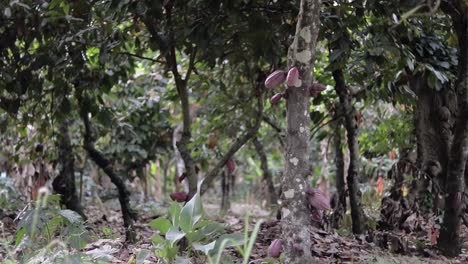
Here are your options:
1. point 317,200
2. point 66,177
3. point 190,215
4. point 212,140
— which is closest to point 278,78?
point 317,200

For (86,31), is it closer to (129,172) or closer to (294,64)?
(294,64)

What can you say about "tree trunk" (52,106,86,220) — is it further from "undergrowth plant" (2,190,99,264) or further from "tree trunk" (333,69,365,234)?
"tree trunk" (333,69,365,234)

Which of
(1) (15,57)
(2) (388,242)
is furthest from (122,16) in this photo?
(2) (388,242)

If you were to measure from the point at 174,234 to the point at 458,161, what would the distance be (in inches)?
79.3

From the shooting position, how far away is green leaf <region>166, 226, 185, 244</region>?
2.57 m

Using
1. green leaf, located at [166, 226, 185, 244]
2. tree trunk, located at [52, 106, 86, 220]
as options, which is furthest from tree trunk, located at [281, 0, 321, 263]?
tree trunk, located at [52, 106, 86, 220]

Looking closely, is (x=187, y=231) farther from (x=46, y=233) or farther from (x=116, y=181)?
(x=116, y=181)

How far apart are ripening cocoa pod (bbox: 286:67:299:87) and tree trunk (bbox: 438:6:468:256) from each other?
55.6 inches

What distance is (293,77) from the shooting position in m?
2.57

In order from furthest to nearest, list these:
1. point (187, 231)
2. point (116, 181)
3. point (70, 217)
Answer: point (116, 181)
point (70, 217)
point (187, 231)

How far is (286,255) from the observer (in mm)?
2564

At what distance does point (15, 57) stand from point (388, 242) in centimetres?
302

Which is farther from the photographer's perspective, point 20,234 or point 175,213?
point 20,234

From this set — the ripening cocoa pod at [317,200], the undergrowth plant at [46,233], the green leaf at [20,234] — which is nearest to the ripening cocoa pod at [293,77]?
the ripening cocoa pod at [317,200]
